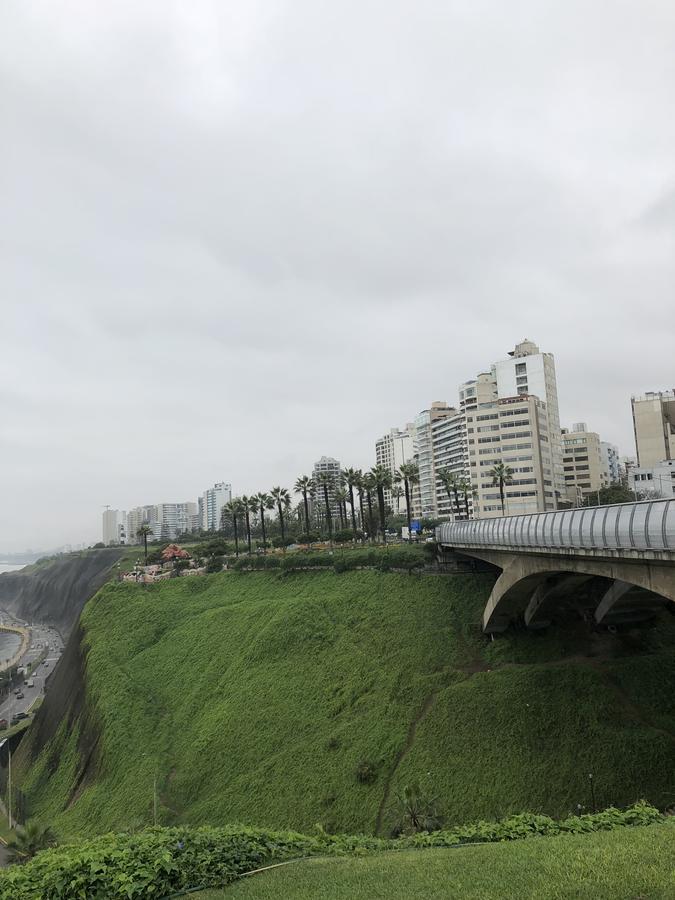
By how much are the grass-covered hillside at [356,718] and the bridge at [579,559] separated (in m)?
2.57

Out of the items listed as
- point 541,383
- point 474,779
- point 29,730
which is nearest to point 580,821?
point 474,779

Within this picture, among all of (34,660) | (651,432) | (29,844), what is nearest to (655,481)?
(651,432)

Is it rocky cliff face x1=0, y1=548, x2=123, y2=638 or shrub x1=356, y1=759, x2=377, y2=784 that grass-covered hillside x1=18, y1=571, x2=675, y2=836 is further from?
rocky cliff face x1=0, y1=548, x2=123, y2=638

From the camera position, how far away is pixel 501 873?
36.6 ft

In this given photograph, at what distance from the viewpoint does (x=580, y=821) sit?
50.1 feet

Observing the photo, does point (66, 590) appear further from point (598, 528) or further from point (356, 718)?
point (598, 528)

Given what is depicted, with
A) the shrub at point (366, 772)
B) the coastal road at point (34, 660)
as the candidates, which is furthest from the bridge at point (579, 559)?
the coastal road at point (34, 660)

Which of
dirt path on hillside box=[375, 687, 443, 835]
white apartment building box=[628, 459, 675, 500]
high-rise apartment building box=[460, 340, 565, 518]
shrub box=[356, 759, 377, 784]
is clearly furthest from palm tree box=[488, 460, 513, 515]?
shrub box=[356, 759, 377, 784]

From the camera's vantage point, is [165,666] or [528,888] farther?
[165,666]

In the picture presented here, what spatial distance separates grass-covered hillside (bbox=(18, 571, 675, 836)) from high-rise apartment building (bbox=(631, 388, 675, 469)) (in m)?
86.7

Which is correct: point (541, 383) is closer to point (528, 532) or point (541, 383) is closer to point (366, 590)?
point (366, 590)

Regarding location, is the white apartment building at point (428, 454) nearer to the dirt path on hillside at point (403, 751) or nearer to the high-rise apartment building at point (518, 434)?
the high-rise apartment building at point (518, 434)

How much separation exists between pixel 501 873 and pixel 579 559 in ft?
57.3

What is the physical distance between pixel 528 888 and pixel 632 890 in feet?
6.32
